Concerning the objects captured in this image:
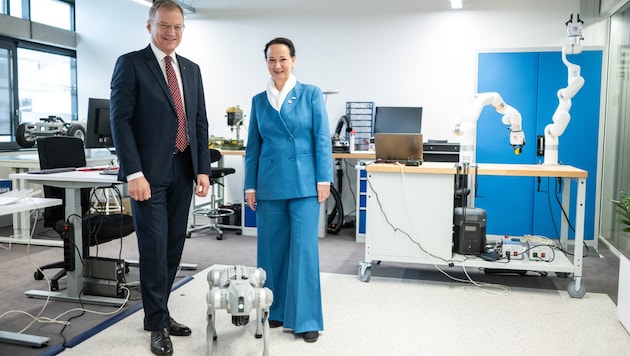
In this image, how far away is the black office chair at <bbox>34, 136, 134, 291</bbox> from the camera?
10.5 feet

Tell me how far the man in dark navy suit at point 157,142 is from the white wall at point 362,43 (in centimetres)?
367

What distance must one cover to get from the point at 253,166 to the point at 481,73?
3483mm

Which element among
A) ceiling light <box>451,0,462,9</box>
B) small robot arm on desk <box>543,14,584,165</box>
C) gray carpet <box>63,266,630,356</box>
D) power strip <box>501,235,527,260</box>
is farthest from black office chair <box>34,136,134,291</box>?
ceiling light <box>451,0,462,9</box>

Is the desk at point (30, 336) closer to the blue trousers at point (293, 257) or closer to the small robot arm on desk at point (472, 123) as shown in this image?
the blue trousers at point (293, 257)

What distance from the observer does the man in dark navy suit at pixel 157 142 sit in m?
2.33

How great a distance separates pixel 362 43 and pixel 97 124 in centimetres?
340

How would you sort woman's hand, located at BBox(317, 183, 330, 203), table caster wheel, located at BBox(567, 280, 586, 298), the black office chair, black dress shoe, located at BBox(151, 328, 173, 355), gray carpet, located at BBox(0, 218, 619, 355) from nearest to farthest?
black dress shoe, located at BBox(151, 328, 173, 355), woman's hand, located at BBox(317, 183, 330, 203), gray carpet, located at BBox(0, 218, 619, 355), the black office chair, table caster wheel, located at BBox(567, 280, 586, 298)

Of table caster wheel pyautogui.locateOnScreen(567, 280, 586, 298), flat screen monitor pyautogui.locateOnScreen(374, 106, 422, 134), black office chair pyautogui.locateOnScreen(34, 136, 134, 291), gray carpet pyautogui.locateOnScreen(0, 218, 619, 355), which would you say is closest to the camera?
gray carpet pyautogui.locateOnScreen(0, 218, 619, 355)

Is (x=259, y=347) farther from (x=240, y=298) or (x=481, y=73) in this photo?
(x=481, y=73)

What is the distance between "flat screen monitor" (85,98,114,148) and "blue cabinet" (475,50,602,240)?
360 centimetres

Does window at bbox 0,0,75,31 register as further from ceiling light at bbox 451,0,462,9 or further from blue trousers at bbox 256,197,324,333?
blue trousers at bbox 256,197,324,333

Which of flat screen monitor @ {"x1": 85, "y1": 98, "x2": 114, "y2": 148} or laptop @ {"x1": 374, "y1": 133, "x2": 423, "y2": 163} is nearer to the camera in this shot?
flat screen monitor @ {"x1": 85, "y1": 98, "x2": 114, "y2": 148}

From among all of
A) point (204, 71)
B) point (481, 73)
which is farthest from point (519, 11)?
point (204, 71)

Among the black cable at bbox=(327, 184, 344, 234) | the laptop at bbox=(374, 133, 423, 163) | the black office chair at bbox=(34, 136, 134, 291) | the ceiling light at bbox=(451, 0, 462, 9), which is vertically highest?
the ceiling light at bbox=(451, 0, 462, 9)
